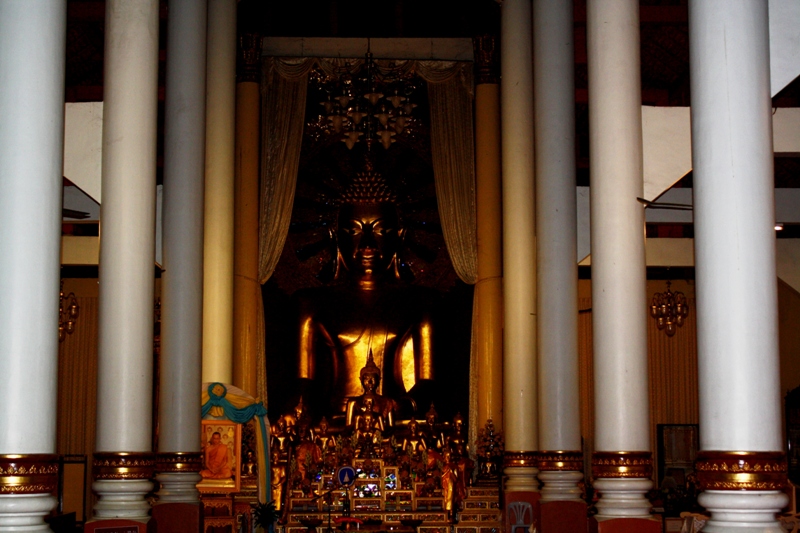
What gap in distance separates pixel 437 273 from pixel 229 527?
7.72m

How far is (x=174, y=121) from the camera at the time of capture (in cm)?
1044

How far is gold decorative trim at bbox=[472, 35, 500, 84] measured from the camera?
15586 millimetres

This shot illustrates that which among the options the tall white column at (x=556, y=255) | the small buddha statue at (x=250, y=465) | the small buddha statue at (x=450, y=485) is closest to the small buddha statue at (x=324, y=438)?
the small buddha statue at (x=450, y=485)

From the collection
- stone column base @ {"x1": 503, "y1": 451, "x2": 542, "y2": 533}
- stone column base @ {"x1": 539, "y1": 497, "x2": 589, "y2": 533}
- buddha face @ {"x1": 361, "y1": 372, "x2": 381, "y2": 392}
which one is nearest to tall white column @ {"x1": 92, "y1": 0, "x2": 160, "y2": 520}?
stone column base @ {"x1": 539, "y1": 497, "x2": 589, "y2": 533}

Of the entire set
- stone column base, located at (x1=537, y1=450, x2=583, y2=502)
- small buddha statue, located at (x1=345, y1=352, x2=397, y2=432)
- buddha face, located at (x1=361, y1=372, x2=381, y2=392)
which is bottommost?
stone column base, located at (x1=537, y1=450, x2=583, y2=502)

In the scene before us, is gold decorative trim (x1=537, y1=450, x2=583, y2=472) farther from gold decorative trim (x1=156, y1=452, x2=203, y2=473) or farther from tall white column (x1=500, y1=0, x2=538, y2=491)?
gold decorative trim (x1=156, y1=452, x2=203, y2=473)

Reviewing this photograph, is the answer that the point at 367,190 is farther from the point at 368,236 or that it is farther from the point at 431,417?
the point at 431,417

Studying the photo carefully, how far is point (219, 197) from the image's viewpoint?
12.7 meters

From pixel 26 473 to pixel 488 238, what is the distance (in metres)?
10.6

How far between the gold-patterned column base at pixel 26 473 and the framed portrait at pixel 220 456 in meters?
5.74

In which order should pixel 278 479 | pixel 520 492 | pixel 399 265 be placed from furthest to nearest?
pixel 399 265 → pixel 278 479 → pixel 520 492

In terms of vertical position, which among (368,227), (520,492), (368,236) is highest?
(368,227)

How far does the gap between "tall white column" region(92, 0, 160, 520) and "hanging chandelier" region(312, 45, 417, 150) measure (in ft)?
20.3

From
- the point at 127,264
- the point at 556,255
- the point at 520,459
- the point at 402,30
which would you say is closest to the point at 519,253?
the point at 556,255
